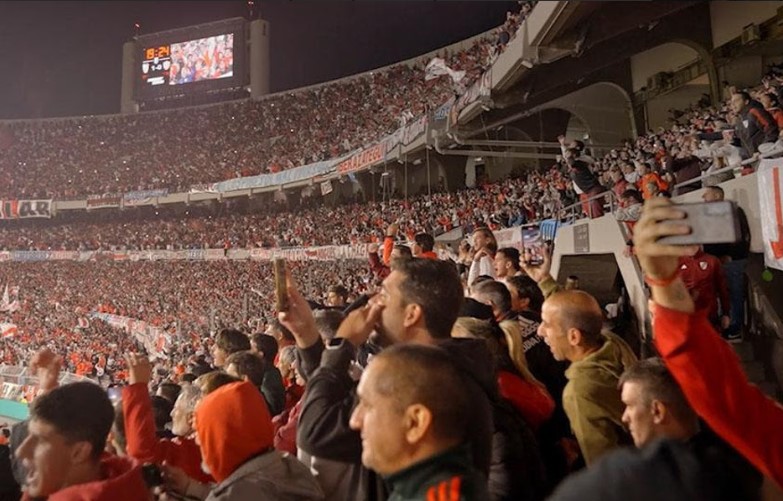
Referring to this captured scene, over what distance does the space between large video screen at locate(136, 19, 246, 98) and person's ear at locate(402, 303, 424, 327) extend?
37.3 m

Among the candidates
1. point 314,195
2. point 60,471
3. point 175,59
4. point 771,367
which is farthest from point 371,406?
point 175,59

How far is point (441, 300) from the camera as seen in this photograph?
204cm

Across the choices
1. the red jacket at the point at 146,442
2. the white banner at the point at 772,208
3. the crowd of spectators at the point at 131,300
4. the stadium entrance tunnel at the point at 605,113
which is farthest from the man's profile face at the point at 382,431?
the crowd of spectators at the point at 131,300

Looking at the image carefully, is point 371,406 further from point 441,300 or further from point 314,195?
point 314,195

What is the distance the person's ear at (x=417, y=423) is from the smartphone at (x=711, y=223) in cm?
Answer: 66

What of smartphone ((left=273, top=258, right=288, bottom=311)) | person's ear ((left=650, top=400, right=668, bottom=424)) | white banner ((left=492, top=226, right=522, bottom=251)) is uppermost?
white banner ((left=492, top=226, right=522, bottom=251))

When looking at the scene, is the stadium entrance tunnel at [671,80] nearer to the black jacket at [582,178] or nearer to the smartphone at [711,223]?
the black jacket at [582,178]

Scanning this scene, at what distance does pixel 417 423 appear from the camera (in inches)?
53.5

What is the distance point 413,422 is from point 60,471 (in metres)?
1.36

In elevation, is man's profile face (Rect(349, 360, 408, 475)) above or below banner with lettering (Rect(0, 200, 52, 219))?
below

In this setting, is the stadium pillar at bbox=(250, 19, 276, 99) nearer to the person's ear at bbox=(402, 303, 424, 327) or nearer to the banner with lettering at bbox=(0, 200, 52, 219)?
the banner with lettering at bbox=(0, 200, 52, 219)

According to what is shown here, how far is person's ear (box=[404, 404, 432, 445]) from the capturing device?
4.44 feet

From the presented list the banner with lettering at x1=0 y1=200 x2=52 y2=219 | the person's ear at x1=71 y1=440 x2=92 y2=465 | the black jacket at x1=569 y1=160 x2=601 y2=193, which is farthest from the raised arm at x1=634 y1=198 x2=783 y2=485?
the banner with lettering at x1=0 y1=200 x2=52 y2=219

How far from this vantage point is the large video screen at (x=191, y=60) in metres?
36.6
